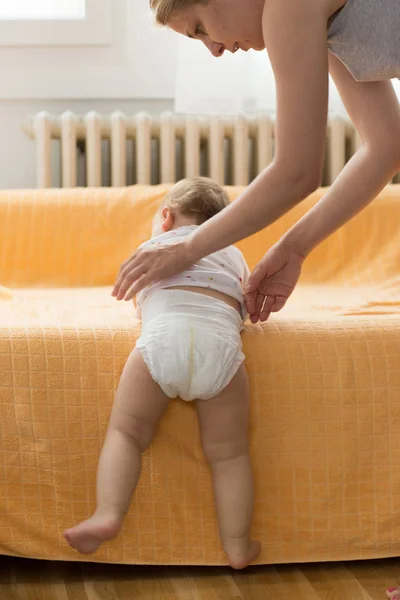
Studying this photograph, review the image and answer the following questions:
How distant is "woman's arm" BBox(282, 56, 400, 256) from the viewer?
1423 millimetres

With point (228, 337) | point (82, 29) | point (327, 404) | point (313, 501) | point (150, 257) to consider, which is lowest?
point (313, 501)

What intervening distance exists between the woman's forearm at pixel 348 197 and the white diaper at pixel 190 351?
211 mm

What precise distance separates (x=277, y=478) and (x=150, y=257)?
412mm

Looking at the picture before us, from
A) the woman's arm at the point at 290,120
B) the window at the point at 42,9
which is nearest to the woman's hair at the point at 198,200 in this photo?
the woman's arm at the point at 290,120

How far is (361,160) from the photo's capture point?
146 centimetres

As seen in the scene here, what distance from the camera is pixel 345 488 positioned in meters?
1.43

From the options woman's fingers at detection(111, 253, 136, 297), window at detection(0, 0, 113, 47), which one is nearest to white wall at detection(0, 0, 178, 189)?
window at detection(0, 0, 113, 47)

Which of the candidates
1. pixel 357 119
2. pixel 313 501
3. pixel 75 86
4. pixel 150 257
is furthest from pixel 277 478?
pixel 75 86

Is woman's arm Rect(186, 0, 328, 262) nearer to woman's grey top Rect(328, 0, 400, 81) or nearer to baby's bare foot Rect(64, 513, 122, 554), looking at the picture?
woman's grey top Rect(328, 0, 400, 81)

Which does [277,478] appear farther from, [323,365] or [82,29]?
[82,29]

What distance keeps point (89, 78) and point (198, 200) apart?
4.63ft

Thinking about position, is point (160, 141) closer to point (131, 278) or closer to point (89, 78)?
point (89, 78)

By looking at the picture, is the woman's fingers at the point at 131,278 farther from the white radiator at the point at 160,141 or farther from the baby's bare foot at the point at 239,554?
the white radiator at the point at 160,141

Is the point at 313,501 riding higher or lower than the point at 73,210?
lower
